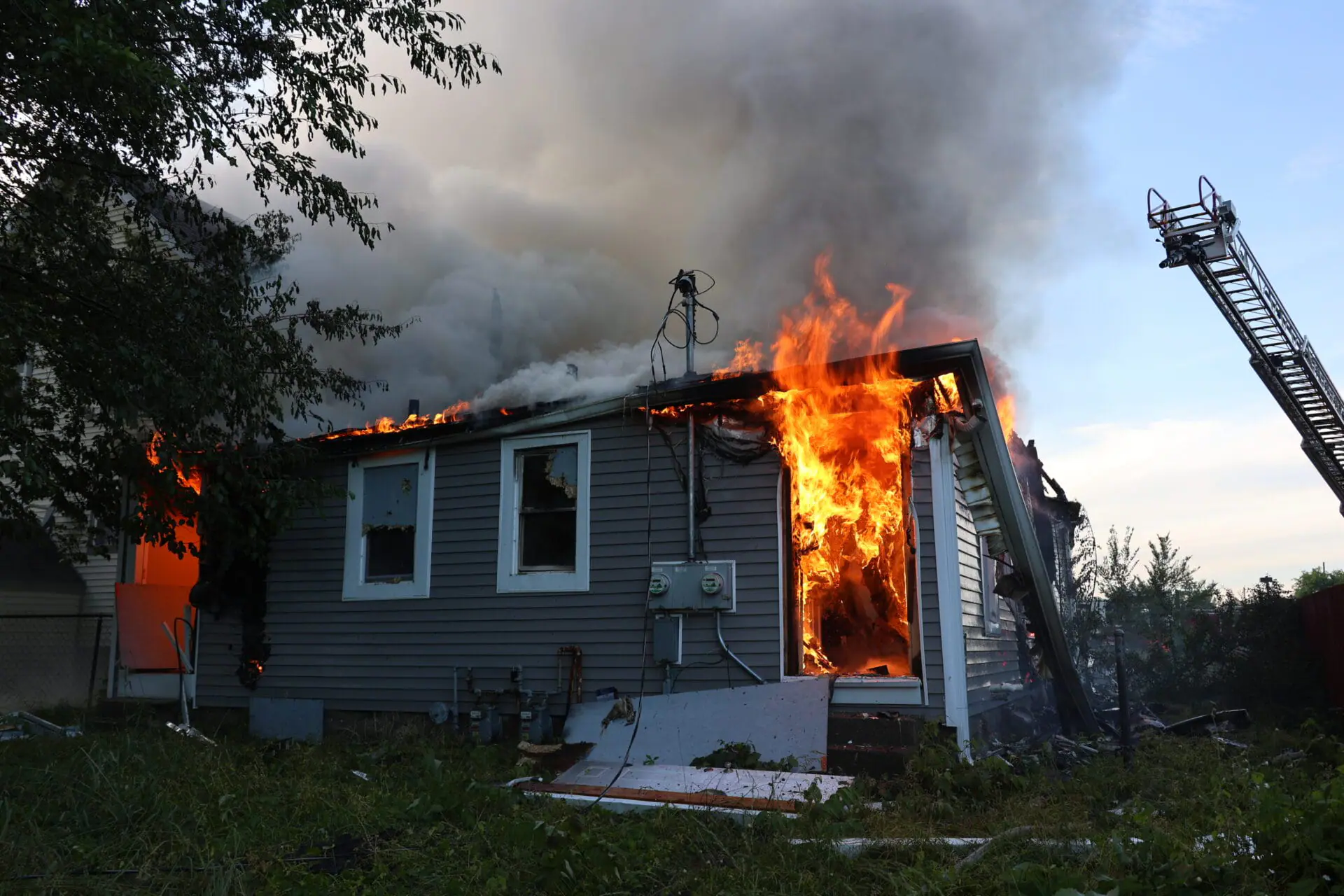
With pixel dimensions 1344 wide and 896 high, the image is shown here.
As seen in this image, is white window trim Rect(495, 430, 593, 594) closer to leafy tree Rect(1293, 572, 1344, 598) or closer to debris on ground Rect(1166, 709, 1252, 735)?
debris on ground Rect(1166, 709, 1252, 735)

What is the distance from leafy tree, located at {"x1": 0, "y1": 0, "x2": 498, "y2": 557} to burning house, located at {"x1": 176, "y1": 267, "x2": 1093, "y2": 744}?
1219mm

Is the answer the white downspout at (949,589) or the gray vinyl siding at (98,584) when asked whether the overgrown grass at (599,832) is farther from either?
the gray vinyl siding at (98,584)

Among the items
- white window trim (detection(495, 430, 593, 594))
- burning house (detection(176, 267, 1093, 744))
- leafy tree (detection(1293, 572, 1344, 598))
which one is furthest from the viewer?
leafy tree (detection(1293, 572, 1344, 598))

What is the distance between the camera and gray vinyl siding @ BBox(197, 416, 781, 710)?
885 centimetres

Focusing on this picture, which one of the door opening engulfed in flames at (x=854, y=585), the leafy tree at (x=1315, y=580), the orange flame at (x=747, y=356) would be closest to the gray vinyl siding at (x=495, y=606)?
the door opening engulfed in flames at (x=854, y=585)

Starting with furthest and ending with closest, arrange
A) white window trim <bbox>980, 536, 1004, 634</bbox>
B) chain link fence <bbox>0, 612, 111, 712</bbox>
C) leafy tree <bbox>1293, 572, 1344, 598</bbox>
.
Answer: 1. leafy tree <bbox>1293, 572, 1344, 598</bbox>
2. chain link fence <bbox>0, 612, 111, 712</bbox>
3. white window trim <bbox>980, 536, 1004, 634</bbox>

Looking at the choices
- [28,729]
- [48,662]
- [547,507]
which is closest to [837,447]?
[547,507]

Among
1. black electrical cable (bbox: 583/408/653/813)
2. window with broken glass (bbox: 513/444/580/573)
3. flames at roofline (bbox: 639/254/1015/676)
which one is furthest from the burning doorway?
window with broken glass (bbox: 513/444/580/573)

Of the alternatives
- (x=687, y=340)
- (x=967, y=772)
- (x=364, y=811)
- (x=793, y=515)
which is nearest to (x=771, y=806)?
(x=967, y=772)

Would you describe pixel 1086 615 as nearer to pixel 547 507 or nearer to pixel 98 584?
pixel 547 507

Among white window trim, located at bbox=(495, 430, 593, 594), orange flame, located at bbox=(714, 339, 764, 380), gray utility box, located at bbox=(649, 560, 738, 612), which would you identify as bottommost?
gray utility box, located at bbox=(649, 560, 738, 612)

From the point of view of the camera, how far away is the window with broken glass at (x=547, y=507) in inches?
386

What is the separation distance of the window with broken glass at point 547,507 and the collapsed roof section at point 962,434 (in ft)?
1.22

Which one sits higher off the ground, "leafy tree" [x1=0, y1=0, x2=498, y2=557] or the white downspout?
"leafy tree" [x1=0, y1=0, x2=498, y2=557]
